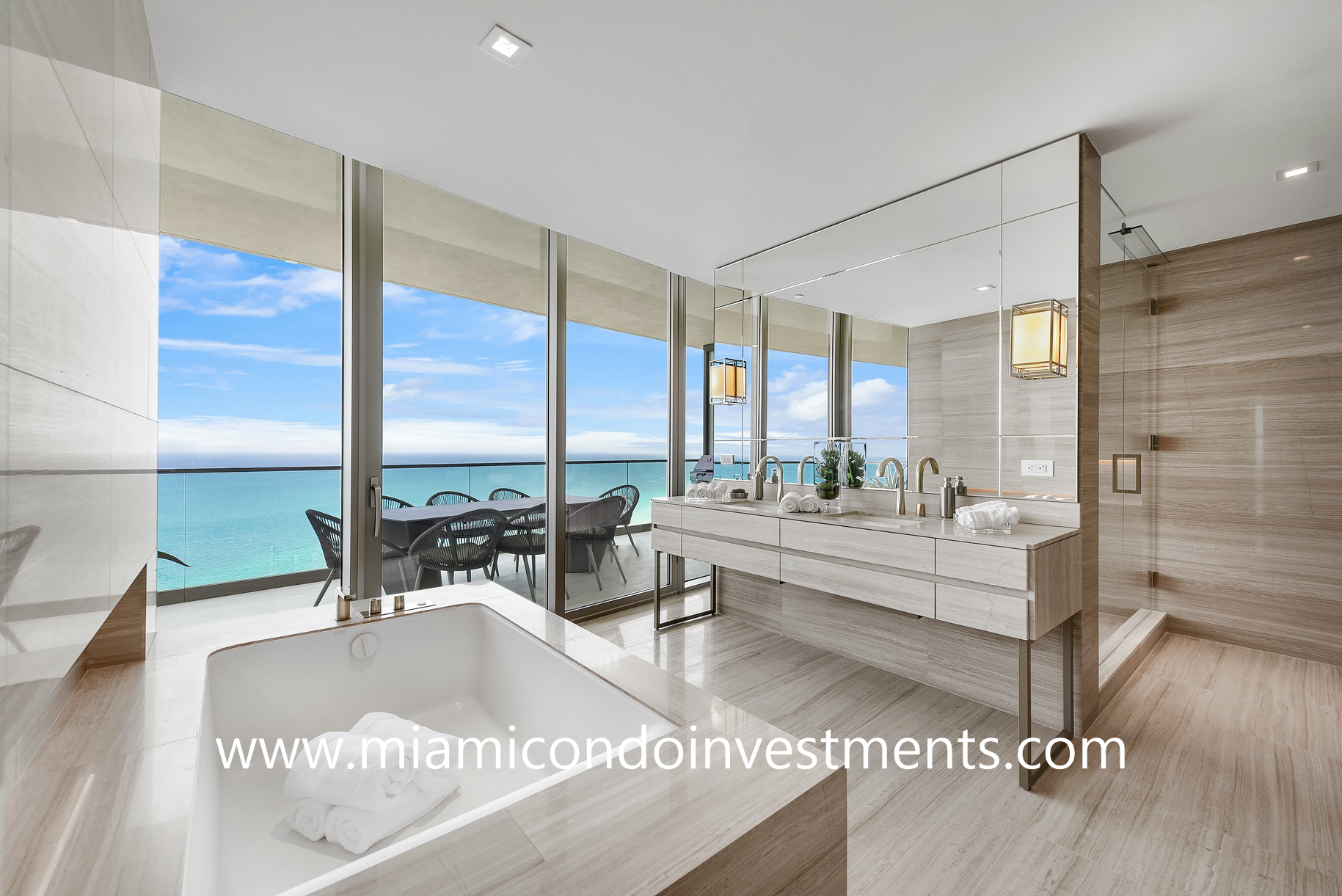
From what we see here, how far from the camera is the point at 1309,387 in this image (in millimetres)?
2844

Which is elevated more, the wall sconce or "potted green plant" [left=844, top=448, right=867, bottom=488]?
the wall sconce

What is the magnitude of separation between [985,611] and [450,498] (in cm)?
253

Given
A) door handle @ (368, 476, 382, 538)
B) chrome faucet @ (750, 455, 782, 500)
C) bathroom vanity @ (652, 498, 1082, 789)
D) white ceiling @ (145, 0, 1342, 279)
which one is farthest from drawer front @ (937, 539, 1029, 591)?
door handle @ (368, 476, 382, 538)

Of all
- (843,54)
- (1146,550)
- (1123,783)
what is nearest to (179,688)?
(843,54)

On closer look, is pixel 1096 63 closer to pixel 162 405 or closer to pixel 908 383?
pixel 908 383

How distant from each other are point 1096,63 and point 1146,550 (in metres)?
2.76

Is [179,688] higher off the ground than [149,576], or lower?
lower

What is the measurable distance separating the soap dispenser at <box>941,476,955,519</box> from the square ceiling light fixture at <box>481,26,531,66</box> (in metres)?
2.32

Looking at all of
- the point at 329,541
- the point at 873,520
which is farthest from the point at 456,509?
the point at 873,520

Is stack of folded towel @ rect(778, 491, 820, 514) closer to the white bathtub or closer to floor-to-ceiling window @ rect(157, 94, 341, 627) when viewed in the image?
the white bathtub

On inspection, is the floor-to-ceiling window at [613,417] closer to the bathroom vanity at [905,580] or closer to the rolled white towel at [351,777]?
the bathroom vanity at [905,580]

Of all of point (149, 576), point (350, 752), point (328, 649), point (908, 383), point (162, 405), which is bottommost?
point (350, 752)

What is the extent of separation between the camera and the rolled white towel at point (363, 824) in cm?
116

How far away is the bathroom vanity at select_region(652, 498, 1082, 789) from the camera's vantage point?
1900mm
